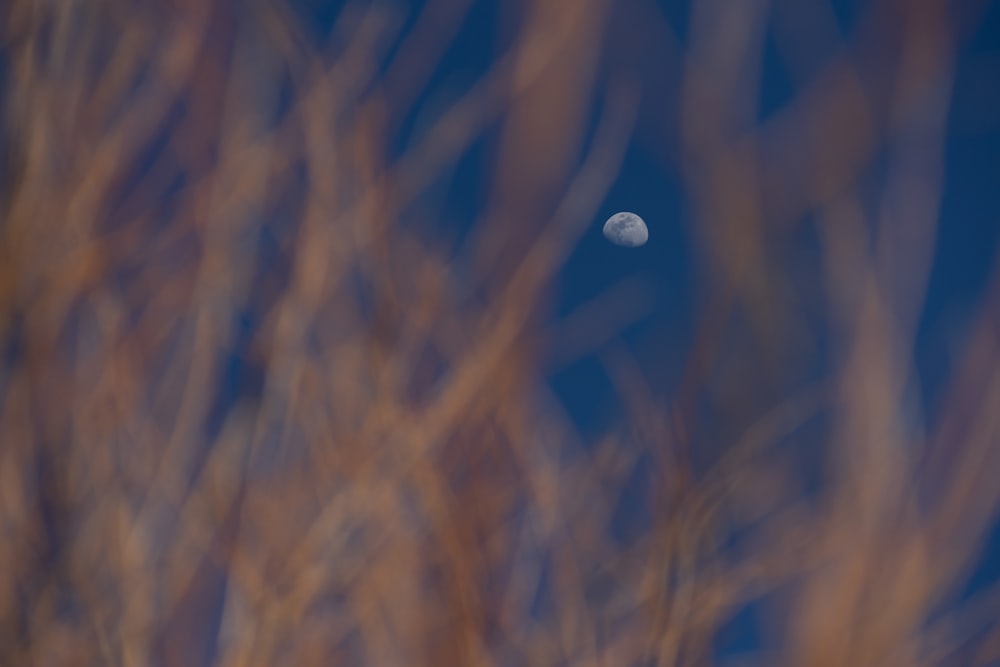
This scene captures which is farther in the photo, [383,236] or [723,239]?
[383,236]

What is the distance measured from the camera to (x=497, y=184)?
343 mm

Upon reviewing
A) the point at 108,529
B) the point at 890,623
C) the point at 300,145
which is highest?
the point at 300,145

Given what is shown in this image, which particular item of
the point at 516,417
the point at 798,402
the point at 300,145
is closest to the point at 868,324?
the point at 798,402

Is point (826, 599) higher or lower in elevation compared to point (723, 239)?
lower

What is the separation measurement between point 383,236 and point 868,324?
207 mm

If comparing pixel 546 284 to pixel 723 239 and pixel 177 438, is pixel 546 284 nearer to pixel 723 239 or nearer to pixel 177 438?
pixel 723 239

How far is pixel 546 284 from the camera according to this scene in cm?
38

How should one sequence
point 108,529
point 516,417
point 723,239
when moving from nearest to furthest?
point 723,239, point 516,417, point 108,529

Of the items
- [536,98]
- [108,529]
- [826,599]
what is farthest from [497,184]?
[108,529]

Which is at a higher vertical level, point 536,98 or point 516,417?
point 536,98

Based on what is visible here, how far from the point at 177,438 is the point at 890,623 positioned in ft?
1.12

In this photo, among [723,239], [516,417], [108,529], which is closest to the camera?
[723,239]

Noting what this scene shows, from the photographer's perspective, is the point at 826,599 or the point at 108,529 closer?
the point at 826,599

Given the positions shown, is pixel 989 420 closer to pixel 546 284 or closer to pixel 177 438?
pixel 546 284
